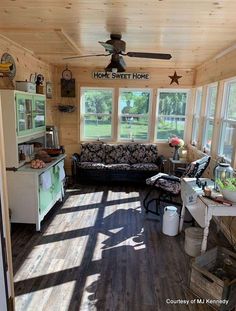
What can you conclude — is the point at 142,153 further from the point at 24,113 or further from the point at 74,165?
the point at 24,113

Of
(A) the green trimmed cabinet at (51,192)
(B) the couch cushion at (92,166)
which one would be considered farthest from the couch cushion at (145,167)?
(A) the green trimmed cabinet at (51,192)

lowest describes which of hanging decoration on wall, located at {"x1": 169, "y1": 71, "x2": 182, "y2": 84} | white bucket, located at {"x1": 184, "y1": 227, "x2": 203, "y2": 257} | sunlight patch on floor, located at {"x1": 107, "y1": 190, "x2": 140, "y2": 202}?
sunlight patch on floor, located at {"x1": 107, "y1": 190, "x2": 140, "y2": 202}

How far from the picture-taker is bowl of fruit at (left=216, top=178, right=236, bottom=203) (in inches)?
97.9

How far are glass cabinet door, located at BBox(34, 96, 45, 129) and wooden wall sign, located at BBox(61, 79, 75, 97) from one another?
5.01 ft

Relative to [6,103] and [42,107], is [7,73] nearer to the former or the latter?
[6,103]

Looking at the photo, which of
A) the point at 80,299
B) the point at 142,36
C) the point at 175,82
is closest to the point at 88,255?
the point at 80,299

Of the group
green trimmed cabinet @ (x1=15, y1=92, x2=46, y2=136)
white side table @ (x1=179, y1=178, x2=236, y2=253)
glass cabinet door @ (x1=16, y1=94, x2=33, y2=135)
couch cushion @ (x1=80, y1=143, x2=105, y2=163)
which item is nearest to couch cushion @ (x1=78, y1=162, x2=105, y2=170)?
couch cushion @ (x1=80, y1=143, x2=105, y2=163)

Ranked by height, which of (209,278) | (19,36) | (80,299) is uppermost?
(19,36)

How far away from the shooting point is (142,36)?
10.4 feet

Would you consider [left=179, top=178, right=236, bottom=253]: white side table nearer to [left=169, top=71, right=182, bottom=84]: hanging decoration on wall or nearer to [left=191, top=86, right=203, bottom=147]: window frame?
[left=191, top=86, right=203, bottom=147]: window frame

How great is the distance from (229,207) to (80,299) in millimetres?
1616

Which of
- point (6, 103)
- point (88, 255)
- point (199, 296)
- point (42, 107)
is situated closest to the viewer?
point (199, 296)

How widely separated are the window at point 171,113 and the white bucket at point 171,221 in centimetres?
294

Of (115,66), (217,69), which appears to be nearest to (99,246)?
(115,66)
